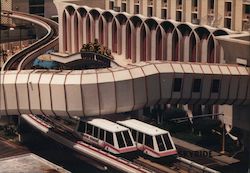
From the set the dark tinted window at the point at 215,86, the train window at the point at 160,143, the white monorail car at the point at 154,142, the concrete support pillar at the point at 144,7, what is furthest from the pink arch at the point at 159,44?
the train window at the point at 160,143

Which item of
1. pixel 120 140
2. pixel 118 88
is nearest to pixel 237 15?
pixel 120 140

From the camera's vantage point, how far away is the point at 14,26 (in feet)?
627

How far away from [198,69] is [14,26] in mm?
123539

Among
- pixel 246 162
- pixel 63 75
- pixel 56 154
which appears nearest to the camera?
pixel 63 75

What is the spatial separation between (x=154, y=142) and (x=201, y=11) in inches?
1545

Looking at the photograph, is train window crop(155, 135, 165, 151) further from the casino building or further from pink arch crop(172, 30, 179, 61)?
pink arch crop(172, 30, 179, 61)

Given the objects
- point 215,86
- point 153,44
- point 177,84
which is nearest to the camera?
point 177,84

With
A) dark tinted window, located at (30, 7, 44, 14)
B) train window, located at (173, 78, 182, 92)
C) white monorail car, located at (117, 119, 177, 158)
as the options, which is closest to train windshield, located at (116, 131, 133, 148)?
white monorail car, located at (117, 119, 177, 158)

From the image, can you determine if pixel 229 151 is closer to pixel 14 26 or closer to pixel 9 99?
pixel 9 99

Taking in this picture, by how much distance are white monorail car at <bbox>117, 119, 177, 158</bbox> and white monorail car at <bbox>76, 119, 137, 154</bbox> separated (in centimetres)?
108

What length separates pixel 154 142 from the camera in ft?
243

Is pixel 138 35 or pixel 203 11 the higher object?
pixel 203 11

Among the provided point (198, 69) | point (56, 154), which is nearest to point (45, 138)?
point (56, 154)

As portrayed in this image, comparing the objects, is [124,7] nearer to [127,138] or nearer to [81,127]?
[81,127]
